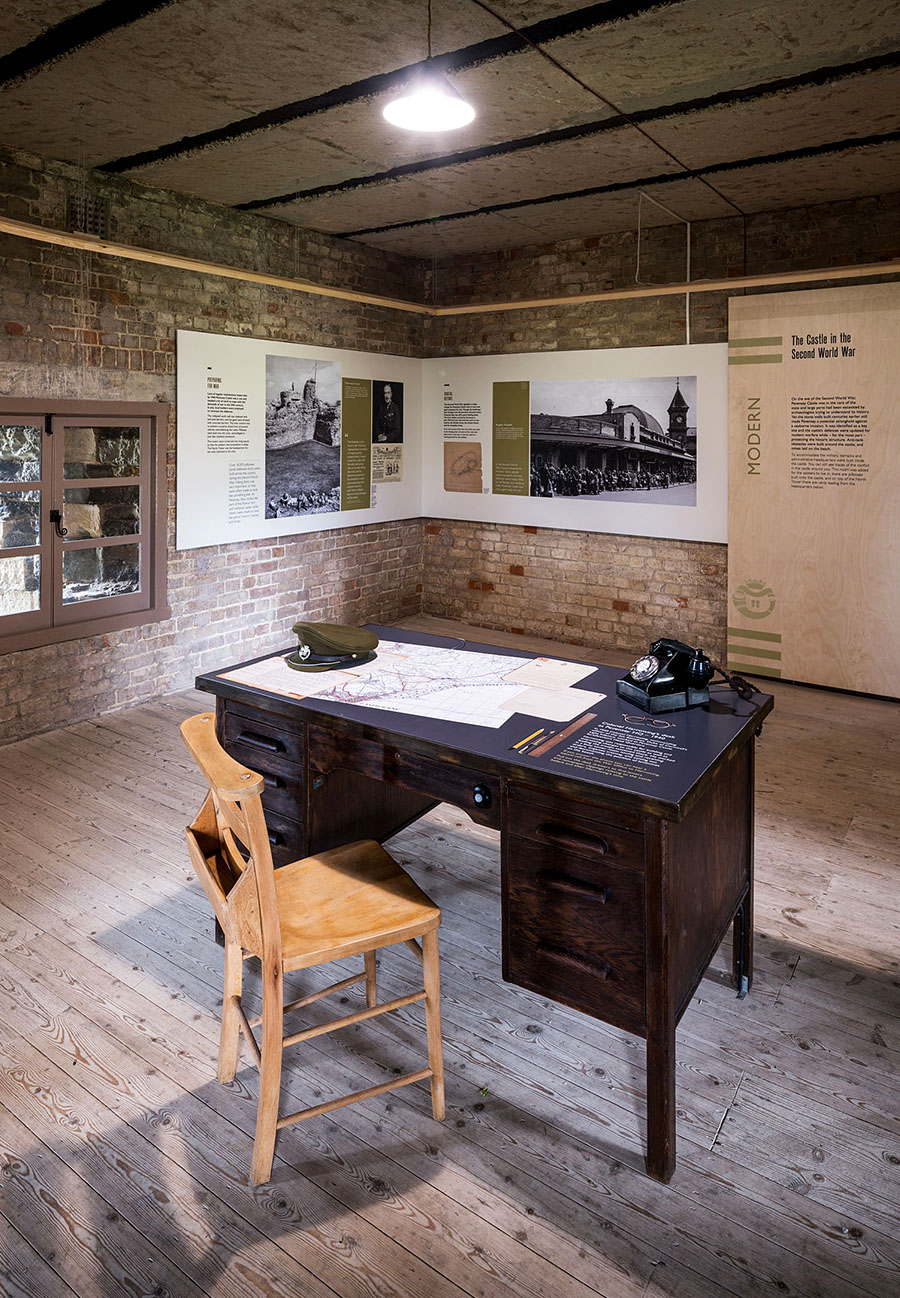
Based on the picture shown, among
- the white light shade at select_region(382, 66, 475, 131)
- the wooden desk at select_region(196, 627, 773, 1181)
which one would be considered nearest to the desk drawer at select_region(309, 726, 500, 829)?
the wooden desk at select_region(196, 627, 773, 1181)

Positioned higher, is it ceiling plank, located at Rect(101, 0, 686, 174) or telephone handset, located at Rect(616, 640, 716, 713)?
ceiling plank, located at Rect(101, 0, 686, 174)

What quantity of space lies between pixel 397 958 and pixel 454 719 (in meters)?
1.06

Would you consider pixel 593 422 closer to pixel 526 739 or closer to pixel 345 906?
pixel 526 739

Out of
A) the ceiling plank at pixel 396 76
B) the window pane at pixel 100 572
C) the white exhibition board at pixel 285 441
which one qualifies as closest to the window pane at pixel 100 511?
the window pane at pixel 100 572

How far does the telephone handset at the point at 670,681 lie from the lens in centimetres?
260

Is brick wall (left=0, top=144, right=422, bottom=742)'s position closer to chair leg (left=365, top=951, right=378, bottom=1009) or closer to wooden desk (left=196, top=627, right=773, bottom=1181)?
wooden desk (left=196, top=627, right=773, bottom=1181)

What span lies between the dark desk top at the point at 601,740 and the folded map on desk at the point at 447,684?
52 millimetres

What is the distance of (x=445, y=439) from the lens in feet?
26.4

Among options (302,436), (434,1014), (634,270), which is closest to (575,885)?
(434,1014)

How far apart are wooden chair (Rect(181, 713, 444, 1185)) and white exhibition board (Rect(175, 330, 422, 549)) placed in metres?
4.01

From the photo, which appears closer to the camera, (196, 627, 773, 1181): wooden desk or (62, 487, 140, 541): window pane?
(196, 627, 773, 1181): wooden desk

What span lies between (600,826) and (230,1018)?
114cm

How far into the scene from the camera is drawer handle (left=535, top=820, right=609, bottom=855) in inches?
82.0

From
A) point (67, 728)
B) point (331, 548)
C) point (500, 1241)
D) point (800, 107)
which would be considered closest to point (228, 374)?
point (331, 548)
